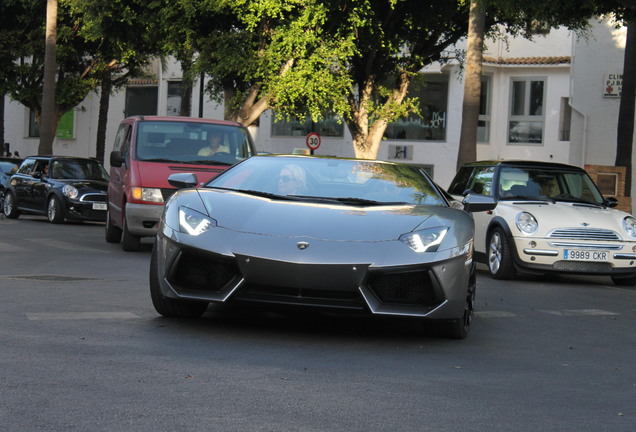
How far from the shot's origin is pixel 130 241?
15.7 m

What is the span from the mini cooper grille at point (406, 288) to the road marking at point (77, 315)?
200 cm

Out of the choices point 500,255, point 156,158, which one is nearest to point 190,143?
point 156,158

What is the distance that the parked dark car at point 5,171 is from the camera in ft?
91.3

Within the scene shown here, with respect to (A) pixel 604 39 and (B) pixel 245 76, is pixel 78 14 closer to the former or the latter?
(B) pixel 245 76

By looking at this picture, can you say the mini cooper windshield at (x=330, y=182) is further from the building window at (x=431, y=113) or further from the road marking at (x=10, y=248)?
the building window at (x=431, y=113)

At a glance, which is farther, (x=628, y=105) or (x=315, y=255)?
(x=628, y=105)

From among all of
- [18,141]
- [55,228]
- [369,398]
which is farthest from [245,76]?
[18,141]

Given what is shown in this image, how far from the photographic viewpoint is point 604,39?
35812 mm

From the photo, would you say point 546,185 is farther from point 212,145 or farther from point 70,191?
point 70,191

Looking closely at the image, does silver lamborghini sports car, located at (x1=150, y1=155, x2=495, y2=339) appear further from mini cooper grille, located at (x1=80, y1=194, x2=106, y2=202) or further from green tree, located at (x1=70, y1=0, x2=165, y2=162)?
green tree, located at (x1=70, y1=0, x2=165, y2=162)

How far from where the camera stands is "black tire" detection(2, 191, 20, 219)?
86.7 ft

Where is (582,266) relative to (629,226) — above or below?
below

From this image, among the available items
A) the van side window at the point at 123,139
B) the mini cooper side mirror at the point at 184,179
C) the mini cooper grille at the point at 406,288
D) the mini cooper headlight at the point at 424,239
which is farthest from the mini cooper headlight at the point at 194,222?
the van side window at the point at 123,139

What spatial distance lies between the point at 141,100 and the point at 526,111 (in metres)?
20.2
